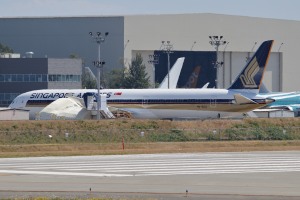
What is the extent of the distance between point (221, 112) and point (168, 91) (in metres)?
5.38

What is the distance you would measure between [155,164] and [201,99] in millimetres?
30513

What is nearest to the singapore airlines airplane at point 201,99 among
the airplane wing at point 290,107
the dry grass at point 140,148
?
the dry grass at point 140,148

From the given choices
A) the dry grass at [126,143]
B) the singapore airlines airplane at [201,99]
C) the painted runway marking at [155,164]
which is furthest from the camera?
the singapore airlines airplane at [201,99]

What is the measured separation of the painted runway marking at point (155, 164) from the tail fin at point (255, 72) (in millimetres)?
22548

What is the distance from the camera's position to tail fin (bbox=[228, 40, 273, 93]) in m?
80.1

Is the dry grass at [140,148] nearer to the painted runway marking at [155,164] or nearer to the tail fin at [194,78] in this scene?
the painted runway marking at [155,164]

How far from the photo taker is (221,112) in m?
79.9

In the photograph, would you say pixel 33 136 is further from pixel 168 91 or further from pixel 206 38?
pixel 206 38

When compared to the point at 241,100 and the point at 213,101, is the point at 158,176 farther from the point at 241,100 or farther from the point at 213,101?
the point at 213,101

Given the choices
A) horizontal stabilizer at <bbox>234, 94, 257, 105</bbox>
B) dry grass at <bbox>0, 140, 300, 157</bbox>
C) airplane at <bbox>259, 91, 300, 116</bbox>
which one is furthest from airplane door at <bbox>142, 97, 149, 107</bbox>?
airplane at <bbox>259, 91, 300, 116</bbox>

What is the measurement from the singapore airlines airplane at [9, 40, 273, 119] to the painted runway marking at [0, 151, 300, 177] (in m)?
21.1

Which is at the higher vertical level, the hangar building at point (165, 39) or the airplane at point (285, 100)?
the hangar building at point (165, 39)

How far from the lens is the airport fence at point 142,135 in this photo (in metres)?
66.5

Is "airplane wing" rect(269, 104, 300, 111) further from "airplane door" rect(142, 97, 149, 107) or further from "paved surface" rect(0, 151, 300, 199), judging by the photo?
"paved surface" rect(0, 151, 300, 199)
